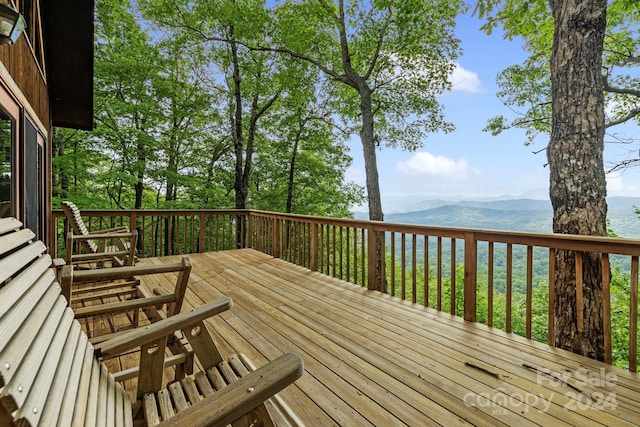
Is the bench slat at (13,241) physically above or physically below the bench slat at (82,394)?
above

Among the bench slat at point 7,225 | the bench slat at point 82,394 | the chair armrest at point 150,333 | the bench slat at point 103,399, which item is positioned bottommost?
the bench slat at point 103,399

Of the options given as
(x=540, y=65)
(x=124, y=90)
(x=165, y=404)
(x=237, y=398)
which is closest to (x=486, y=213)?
(x=540, y=65)

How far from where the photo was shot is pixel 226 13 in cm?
827

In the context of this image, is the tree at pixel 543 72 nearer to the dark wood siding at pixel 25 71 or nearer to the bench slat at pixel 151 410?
the dark wood siding at pixel 25 71

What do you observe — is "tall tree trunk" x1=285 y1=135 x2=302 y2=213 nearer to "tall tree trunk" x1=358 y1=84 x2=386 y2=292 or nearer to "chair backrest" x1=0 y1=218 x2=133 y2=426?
"tall tree trunk" x1=358 y1=84 x2=386 y2=292

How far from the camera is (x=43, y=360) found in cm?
80

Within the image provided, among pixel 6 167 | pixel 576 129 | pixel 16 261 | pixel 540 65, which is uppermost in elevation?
pixel 540 65

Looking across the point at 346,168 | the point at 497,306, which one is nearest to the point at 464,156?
the point at 497,306

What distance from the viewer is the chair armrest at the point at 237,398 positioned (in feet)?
2.46

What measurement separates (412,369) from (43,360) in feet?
6.69

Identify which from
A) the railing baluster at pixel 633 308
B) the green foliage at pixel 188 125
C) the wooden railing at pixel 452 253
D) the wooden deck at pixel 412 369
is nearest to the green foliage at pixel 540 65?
the wooden railing at pixel 452 253

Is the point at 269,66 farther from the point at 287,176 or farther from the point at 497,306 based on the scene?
the point at 497,306

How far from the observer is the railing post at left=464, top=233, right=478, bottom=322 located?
2904 mm

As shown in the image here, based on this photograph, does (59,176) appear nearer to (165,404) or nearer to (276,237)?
(276,237)
